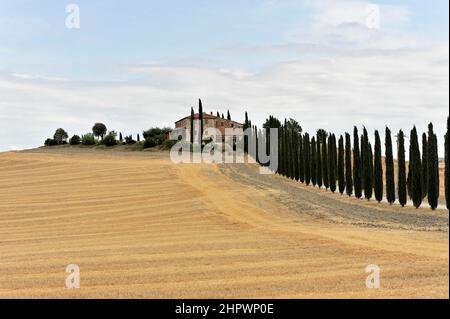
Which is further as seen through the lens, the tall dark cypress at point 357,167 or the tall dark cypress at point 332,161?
the tall dark cypress at point 332,161

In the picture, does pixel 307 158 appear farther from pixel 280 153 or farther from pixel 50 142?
pixel 50 142

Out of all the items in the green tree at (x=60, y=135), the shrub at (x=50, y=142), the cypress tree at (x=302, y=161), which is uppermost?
the green tree at (x=60, y=135)

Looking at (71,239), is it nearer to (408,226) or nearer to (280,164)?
(408,226)

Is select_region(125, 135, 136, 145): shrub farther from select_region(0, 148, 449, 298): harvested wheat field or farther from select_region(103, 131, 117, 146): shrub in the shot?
select_region(0, 148, 449, 298): harvested wheat field

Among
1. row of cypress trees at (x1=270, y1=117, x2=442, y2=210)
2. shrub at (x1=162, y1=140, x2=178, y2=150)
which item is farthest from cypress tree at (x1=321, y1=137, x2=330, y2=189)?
shrub at (x1=162, y1=140, x2=178, y2=150)

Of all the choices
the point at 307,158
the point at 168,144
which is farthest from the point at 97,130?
the point at 307,158

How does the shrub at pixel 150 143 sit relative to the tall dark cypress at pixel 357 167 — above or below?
above

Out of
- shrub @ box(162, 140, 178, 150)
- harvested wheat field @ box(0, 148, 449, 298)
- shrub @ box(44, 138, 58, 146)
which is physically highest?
shrub @ box(44, 138, 58, 146)

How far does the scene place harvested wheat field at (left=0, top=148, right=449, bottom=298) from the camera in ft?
36.7

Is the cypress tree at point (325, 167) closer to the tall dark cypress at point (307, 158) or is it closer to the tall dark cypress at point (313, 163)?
the tall dark cypress at point (313, 163)

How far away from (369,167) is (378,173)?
4.30 ft

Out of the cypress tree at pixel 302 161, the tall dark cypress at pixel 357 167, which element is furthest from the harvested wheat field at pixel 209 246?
the cypress tree at pixel 302 161

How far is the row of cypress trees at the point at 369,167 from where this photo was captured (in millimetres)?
33875
